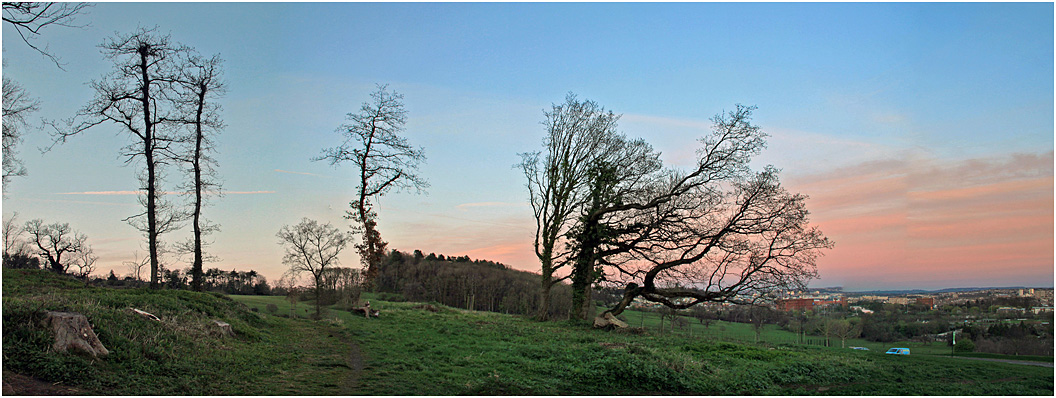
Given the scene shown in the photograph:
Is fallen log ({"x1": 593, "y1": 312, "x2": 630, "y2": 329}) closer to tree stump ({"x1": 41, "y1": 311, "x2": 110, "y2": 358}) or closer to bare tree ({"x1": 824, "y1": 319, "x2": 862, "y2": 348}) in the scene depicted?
bare tree ({"x1": 824, "y1": 319, "x2": 862, "y2": 348})

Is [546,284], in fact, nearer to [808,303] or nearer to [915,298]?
[808,303]

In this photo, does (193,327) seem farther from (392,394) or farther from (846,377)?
(846,377)

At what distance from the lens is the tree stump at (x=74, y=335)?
7.74m

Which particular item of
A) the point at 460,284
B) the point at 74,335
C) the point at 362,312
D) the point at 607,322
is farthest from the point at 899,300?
the point at 460,284

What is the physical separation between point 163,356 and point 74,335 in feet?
4.02

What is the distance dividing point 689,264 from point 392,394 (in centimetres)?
1904

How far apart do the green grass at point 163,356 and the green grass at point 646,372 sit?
1.32 meters

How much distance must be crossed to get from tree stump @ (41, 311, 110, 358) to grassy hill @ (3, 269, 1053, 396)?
0.16 m

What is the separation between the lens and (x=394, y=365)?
10.9 metres

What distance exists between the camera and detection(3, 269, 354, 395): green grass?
7.23 m

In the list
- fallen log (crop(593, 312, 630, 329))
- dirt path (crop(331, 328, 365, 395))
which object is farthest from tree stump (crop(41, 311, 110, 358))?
fallen log (crop(593, 312, 630, 329))

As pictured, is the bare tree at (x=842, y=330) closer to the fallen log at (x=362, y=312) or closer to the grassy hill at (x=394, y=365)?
the grassy hill at (x=394, y=365)

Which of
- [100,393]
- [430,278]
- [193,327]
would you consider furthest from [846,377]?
[430,278]

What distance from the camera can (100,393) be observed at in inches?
270
